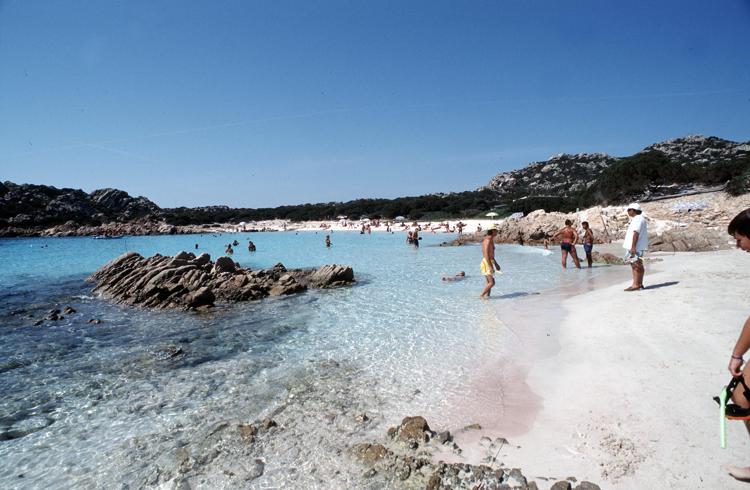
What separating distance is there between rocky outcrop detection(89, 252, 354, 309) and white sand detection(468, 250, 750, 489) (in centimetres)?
849

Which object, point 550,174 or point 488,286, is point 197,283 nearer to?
point 488,286

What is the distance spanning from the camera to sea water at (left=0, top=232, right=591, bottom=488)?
3896 mm

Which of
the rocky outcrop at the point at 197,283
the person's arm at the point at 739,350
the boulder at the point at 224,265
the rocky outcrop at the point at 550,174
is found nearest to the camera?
the person's arm at the point at 739,350

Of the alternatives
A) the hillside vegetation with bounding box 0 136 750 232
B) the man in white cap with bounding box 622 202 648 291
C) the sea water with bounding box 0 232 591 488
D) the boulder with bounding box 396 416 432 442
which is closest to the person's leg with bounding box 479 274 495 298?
the sea water with bounding box 0 232 591 488

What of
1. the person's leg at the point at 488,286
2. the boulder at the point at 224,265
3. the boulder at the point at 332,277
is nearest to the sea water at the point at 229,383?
the person's leg at the point at 488,286

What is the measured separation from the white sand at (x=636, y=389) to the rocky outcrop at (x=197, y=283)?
8.49 meters

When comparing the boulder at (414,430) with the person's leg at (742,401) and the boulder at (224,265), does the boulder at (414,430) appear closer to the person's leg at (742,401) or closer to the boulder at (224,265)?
the person's leg at (742,401)

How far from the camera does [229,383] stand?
19.2 feet

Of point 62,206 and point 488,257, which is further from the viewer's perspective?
point 62,206

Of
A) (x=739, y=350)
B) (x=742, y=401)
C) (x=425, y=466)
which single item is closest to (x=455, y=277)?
(x=425, y=466)

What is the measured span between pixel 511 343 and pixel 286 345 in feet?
13.7

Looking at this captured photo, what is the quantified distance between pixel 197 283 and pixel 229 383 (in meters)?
8.57

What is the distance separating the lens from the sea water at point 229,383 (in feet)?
12.8

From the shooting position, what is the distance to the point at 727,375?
13.9ft
